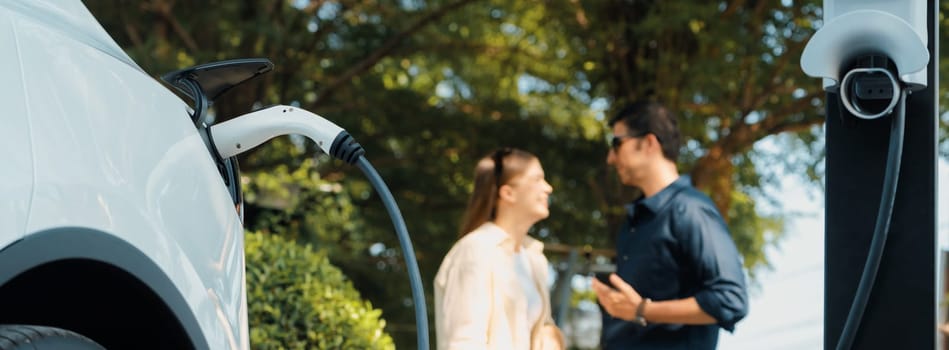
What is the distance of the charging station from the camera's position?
2.64m

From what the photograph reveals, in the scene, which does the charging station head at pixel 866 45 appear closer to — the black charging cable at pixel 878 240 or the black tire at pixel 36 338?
the black charging cable at pixel 878 240

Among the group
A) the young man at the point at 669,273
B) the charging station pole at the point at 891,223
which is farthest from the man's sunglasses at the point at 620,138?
the charging station pole at the point at 891,223

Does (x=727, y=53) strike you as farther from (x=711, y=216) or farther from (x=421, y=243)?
(x=711, y=216)

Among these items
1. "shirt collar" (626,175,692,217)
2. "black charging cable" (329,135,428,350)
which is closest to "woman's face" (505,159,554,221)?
"shirt collar" (626,175,692,217)

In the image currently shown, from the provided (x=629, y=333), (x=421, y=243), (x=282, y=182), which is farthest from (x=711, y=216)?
(x=421, y=243)

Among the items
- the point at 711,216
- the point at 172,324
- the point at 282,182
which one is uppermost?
the point at 282,182

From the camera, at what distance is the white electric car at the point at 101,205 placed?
1.54m

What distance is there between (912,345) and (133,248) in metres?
1.69

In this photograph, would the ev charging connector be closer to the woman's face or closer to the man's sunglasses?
the woman's face

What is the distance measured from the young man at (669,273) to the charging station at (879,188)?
1.71 m

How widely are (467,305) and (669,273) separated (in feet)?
2.52

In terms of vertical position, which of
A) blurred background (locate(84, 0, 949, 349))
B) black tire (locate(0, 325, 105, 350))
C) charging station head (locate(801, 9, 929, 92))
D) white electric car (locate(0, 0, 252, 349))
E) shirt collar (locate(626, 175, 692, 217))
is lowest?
black tire (locate(0, 325, 105, 350))

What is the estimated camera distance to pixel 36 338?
1587 mm

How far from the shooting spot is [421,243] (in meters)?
12.2
